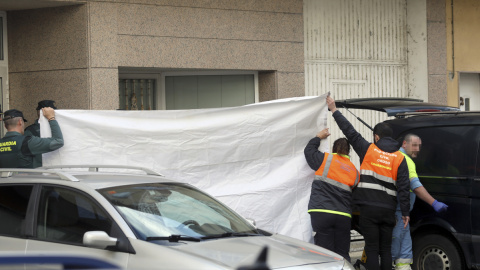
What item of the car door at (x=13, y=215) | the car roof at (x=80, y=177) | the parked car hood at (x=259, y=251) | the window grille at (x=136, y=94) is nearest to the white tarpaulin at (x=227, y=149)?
the car roof at (x=80, y=177)

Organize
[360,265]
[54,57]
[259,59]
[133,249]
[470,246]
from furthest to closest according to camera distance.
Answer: [259,59] < [54,57] < [360,265] < [470,246] < [133,249]

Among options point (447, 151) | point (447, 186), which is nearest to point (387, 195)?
point (447, 186)

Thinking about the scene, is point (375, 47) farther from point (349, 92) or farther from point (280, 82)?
point (280, 82)

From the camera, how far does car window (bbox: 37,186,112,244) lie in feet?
19.2

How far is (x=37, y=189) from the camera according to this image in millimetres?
6250

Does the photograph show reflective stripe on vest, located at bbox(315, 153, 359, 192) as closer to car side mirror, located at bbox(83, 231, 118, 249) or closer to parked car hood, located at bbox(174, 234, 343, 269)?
parked car hood, located at bbox(174, 234, 343, 269)

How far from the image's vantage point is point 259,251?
17.7ft

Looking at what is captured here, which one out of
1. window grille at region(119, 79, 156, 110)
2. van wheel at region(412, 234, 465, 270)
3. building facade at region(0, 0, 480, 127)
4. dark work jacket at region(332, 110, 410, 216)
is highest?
building facade at region(0, 0, 480, 127)

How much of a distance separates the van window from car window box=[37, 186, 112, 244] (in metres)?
4.29

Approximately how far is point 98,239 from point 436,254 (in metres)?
4.55

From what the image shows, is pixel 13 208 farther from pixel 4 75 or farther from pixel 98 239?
pixel 4 75

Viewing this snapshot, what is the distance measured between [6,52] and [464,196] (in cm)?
702

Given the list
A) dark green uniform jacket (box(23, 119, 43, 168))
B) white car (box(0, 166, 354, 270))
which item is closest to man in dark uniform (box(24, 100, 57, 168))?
dark green uniform jacket (box(23, 119, 43, 168))

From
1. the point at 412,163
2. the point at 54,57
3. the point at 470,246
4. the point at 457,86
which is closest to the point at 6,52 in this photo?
the point at 54,57
